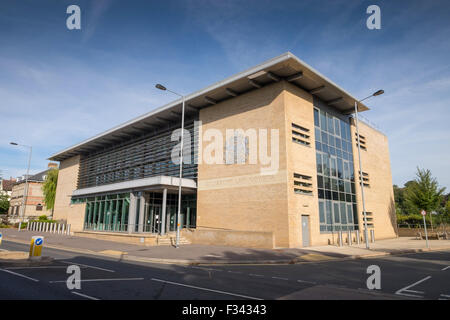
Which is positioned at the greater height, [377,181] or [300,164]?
[377,181]

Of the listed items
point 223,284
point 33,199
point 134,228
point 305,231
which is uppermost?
point 33,199

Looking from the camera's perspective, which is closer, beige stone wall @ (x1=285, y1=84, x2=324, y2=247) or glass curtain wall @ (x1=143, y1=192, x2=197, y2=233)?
beige stone wall @ (x1=285, y1=84, x2=324, y2=247)

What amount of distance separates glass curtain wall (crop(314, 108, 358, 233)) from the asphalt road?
11371 millimetres

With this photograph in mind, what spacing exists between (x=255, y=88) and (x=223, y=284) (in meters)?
17.6

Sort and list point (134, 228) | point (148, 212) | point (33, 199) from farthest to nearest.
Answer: point (33, 199)
point (148, 212)
point (134, 228)

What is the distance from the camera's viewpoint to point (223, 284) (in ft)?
28.2

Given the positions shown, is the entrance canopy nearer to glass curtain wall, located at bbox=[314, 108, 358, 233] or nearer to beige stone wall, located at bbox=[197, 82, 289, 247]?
beige stone wall, located at bbox=[197, 82, 289, 247]

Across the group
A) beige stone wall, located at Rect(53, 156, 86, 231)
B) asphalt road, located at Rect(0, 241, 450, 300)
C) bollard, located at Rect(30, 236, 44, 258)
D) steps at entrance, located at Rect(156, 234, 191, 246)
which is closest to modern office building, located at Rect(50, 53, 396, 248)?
steps at entrance, located at Rect(156, 234, 191, 246)

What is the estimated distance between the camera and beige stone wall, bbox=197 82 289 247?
20.0 metres

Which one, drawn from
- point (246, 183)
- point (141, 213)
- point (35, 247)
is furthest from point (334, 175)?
point (35, 247)

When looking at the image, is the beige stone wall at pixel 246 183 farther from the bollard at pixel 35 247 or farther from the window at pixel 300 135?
the bollard at pixel 35 247

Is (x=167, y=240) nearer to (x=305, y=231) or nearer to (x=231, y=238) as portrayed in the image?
(x=231, y=238)
